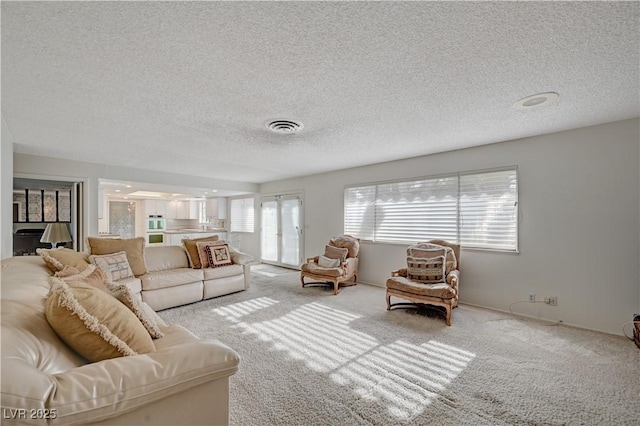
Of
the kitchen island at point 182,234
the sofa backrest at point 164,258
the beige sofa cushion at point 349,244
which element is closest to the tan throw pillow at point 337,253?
the beige sofa cushion at point 349,244

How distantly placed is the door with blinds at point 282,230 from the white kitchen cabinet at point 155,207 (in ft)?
14.2

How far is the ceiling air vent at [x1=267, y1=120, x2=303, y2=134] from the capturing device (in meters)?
3.08

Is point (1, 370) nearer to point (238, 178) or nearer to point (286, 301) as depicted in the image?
point (286, 301)

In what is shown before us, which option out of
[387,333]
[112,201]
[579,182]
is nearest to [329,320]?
[387,333]

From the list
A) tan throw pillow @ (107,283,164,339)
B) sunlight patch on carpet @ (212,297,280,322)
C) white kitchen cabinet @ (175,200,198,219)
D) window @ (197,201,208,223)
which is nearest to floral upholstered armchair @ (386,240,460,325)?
sunlight patch on carpet @ (212,297,280,322)

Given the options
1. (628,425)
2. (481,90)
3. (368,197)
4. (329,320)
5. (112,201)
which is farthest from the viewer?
(112,201)

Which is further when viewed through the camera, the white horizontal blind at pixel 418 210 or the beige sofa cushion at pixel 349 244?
the beige sofa cushion at pixel 349 244

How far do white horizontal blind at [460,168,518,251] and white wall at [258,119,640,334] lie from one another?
11 cm

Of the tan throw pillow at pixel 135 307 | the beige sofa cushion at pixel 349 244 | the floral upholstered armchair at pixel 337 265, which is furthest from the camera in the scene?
the beige sofa cushion at pixel 349 244

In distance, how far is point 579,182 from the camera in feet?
10.9

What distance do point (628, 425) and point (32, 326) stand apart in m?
3.26

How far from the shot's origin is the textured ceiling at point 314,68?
1.49 m

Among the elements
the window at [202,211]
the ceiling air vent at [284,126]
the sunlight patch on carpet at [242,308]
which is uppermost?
the ceiling air vent at [284,126]

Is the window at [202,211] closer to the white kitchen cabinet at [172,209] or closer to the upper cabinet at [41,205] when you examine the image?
the white kitchen cabinet at [172,209]
